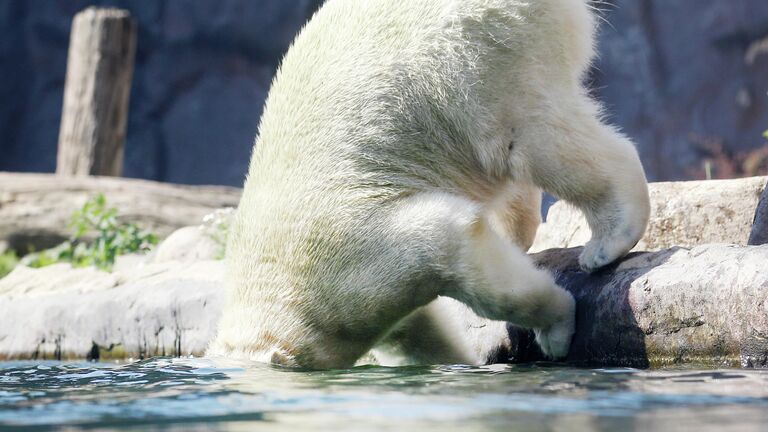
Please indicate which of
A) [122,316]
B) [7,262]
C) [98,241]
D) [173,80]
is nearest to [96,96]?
[7,262]

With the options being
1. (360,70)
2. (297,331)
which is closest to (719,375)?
(297,331)

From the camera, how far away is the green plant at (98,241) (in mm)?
7668

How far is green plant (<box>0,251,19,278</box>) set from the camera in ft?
27.0

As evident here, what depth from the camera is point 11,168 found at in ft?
51.9

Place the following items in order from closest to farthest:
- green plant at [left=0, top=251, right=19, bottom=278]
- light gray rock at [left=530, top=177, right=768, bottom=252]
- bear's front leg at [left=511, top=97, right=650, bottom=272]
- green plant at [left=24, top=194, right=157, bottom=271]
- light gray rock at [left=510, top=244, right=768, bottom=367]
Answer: light gray rock at [left=510, top=244, right=768, bottom=367]
bear's front leg at [left=511, top=97, right=650, bottom=272]
light gray rock at [left=530, top=177, right=768, bottom=252]
green plant at [left=24, top=194, right=157, bottom=271]
green plant at [left=0, top=251, right=19, bottom=278]

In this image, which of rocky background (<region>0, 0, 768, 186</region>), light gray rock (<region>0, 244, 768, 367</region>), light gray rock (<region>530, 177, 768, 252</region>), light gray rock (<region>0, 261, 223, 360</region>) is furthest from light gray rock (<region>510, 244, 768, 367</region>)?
rocky background (<region>0, 0, 768, 186</region>)

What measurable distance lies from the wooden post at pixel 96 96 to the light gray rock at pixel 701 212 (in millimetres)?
6432

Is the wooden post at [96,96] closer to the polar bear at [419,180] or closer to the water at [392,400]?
the polar bear at [419,180]

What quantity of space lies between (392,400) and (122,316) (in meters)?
3.08

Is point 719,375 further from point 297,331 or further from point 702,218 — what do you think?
point 702,218

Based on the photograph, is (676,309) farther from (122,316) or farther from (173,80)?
(173,80)

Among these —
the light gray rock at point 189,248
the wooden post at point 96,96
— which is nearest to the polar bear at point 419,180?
the light gray rock at point 189,248

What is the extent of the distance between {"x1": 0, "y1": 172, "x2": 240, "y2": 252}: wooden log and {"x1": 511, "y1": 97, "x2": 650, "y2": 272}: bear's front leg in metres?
5.62

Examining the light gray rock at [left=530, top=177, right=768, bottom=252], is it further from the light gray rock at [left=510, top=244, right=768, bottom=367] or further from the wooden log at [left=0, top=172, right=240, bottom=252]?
the wooden log at [left=0, top=172, right=240, bottom=252]
